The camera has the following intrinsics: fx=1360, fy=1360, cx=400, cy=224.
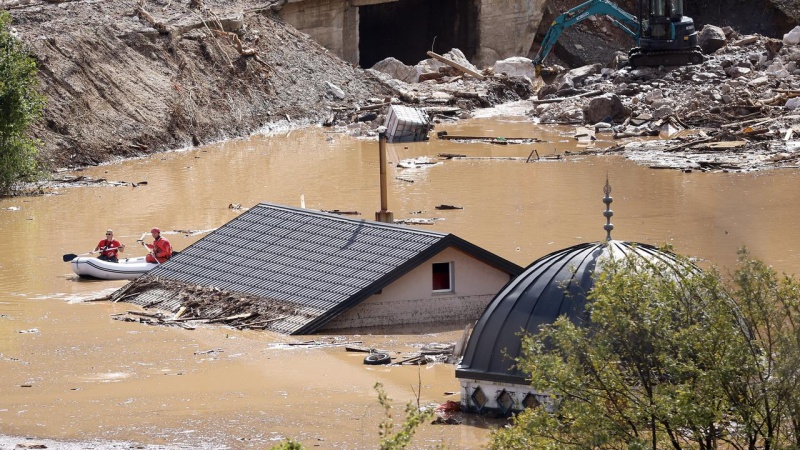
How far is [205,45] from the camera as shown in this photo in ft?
155

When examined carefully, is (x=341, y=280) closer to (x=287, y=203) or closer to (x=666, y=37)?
(x=287, y=203)

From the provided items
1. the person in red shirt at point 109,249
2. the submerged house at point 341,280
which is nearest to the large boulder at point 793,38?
the person in red shirt at point 109,249

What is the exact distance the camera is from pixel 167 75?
4519 cm

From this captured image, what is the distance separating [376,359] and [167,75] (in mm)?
29366

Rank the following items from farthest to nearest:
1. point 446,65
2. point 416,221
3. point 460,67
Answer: point 446,65 → point 460,67 → point 416,221

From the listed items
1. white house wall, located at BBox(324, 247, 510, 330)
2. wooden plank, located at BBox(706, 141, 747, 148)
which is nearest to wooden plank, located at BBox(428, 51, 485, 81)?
wooden plank, located at BBox(706, 141, 747, 148)

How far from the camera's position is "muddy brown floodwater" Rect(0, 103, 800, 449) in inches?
601

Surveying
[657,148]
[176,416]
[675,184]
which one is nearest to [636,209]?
[675,184]

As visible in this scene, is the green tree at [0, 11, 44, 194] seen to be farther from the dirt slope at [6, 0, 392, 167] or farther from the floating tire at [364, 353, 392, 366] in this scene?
the floating tire at [364, 353, 392, 366]

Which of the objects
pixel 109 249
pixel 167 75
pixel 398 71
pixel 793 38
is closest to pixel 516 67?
pixel 398 71

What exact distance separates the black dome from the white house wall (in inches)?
198

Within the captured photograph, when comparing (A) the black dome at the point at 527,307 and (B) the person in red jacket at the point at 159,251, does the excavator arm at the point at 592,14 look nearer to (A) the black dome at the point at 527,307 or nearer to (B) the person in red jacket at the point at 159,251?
(B) the person in red jacket at the point at 159,251

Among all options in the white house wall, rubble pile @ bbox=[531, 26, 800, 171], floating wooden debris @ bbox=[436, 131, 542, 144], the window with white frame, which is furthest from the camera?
floating wooden debris @ bbox=[436, 131, 542, 144]

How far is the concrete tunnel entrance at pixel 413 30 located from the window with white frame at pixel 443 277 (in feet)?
132
